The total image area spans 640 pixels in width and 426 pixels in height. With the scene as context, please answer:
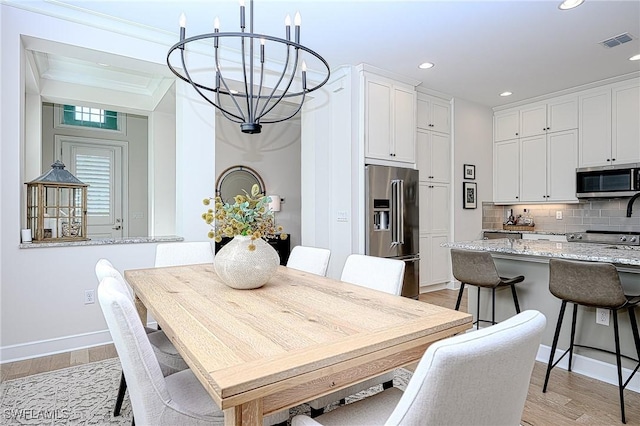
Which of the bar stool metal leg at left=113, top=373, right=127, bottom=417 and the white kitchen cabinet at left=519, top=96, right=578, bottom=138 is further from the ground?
the white kitchen cabinet at left=519, top=96, right=578, bottom=138

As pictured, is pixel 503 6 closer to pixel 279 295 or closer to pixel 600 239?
pixel 279 295

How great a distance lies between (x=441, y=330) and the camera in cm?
126

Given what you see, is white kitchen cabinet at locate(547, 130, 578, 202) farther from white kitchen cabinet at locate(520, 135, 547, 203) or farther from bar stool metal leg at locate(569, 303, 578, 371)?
bar stool metal leg at locate(569, 303, 578, 371)

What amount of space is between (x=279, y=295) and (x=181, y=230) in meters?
2.03

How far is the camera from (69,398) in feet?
7.04

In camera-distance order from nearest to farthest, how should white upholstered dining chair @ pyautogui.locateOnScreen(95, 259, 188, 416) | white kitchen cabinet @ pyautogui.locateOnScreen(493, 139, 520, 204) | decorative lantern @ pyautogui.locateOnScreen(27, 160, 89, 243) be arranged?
→ 1. white upholstered dining chair @ pyautogui.locateOnScreen(95, 259, 188, 416)
2. decorative lantern @ pyautogui.locateOnScreen(27, 160, 89, 243)
3. white kitchen cabinet @ pyautogui.locateOnScreen(493, 139, 520, 204)

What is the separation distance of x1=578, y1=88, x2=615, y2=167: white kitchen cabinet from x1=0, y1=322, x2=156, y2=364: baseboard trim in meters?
5.61

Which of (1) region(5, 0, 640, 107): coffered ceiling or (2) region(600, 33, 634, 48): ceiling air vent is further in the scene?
(2) region(600, 33, 634, 48): ceiling air vent

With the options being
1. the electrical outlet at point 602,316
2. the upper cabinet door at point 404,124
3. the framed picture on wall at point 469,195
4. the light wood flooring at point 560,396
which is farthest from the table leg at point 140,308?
the framed picture on wall at point 469,195

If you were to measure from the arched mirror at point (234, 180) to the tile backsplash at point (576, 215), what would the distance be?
3.76 meters

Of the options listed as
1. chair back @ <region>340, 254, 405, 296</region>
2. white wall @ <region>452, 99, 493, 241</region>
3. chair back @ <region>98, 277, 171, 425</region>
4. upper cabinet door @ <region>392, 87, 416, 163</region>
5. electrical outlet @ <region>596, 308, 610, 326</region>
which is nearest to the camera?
chair back @ <region>98, 277, 171, 425</region>

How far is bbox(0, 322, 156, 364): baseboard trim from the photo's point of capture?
2642 mm

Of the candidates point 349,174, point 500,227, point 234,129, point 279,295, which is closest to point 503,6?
point 349,174

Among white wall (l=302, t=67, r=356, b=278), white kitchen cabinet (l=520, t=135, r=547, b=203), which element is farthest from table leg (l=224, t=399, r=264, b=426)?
white kitchen cabinet (l=520, t=135, r=547, b=203)
